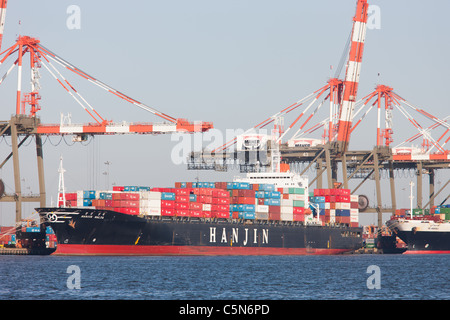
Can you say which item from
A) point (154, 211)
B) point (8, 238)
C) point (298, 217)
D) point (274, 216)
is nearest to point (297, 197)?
point (298, 217)

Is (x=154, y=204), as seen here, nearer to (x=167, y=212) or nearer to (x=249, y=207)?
(x=167, y=212)

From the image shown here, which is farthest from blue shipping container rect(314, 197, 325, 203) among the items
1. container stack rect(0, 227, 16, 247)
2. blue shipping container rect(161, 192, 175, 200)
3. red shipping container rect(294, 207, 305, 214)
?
container stack rect(0, 227, 16, 247)

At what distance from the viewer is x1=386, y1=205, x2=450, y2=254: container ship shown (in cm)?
9738

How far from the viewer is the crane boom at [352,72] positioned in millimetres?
91688

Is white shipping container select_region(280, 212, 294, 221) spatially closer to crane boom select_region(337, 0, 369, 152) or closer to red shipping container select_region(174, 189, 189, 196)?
red shipping container select_region(174, 189, 189, 196)

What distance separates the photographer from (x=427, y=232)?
97.2 metres

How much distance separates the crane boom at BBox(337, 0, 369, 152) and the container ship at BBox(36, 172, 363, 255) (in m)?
8.39

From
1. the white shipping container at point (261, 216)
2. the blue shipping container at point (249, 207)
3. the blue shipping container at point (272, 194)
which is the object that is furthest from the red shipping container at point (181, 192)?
the blue shipping container at point (272, 194)

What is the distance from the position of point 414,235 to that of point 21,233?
45.4 m

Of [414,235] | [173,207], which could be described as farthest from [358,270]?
[414,235]

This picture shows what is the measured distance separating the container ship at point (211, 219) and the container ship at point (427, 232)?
7.78 m

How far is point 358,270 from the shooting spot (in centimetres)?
5872

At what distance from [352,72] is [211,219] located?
1054 inches
